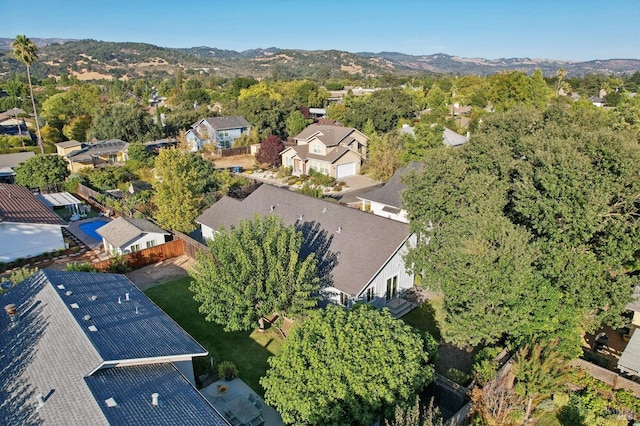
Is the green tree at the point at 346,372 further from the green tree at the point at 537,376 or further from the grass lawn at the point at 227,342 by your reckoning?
the grass lawn at the point at 227,342

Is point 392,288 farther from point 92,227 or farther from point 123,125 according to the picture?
point 123,125

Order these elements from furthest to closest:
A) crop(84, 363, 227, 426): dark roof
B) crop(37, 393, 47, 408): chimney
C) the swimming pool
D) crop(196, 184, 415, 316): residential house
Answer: the swimming pool → crop(196, 184, 415, 316): residential house → crop(37, 393, 47, 408): chimney → crop(84, 363, 227, 426): dark roof

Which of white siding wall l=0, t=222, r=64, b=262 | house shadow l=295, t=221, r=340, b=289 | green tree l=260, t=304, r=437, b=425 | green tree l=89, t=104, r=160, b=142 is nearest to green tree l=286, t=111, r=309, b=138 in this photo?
green tree l=89, t=104, r=160, b=142

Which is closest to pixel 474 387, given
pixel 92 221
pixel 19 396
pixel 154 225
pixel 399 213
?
pixel 19 396

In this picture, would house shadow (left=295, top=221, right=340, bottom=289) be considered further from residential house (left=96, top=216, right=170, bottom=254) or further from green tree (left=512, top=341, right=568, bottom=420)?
residential house (left=96, top=216, right=170, bottom=254)

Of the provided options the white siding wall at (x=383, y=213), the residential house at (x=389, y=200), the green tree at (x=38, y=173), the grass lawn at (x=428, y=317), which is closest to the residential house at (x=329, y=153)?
the residential house at (x=389, y=200)

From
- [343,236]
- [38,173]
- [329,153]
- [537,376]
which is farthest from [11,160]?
[537,376]

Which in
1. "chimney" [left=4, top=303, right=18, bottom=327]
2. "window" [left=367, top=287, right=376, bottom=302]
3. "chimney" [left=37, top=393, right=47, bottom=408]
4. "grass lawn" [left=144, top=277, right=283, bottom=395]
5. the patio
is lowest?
"grass lawn" [left=144, top=277, right=283, bottom=395]
